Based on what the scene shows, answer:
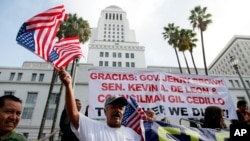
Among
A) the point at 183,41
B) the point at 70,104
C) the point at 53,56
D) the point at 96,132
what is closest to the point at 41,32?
the point at 53,56

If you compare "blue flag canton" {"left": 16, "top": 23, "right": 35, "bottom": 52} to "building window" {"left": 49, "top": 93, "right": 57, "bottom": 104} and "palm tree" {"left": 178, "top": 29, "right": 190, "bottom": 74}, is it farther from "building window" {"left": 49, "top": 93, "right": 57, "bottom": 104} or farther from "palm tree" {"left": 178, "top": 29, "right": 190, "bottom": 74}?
"building window" {"left": 49, "top": 93, "right": 57, "bottom": 104}

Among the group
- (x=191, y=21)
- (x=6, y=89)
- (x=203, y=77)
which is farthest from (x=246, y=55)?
(x=203, y=77)

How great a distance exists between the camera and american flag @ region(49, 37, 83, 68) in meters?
3.85

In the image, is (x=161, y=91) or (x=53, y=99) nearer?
(x=161, y=91)

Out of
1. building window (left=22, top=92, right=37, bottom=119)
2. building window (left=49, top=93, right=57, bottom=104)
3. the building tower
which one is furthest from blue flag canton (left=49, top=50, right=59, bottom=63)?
the building tower

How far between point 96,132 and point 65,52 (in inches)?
86.6

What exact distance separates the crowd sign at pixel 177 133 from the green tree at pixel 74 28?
22397 millimetres

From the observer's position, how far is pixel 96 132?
8.65ft

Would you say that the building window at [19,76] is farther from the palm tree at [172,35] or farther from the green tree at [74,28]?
the palm tree at [172,35]

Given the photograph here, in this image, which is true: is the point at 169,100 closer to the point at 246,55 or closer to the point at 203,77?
the point at 203,77

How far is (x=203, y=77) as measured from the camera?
599 centimetres

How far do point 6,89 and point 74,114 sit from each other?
33205 mm

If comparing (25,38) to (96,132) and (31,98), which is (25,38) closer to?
(96,132)

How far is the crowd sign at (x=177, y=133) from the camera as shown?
345 cm
